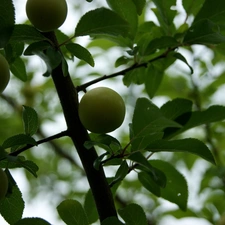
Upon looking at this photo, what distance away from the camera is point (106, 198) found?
88 centimetres

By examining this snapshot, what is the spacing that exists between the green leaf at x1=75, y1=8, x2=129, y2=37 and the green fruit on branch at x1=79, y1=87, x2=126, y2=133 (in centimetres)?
11

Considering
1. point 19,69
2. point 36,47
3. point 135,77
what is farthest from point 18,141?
point 135,77

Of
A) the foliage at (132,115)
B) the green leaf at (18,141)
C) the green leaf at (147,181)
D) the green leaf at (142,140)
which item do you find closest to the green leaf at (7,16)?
the foliage at (132,115)

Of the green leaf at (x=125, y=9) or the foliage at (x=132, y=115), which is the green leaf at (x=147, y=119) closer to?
the foliage at (x=132, y=115)

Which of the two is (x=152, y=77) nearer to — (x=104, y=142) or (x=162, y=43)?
(x=162, y=43)

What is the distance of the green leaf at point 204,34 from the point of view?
→ 37.7 inches

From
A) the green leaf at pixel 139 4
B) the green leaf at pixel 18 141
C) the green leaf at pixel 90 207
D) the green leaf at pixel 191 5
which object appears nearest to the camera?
the green leaf at pixel 18 141

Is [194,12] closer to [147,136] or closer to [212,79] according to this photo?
[147,136]

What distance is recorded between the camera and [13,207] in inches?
36.6

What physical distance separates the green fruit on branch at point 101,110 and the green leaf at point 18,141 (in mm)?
100

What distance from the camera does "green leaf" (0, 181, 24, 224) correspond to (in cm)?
93

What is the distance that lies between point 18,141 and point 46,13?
23 centimetres

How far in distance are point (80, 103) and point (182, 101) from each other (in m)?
0.25

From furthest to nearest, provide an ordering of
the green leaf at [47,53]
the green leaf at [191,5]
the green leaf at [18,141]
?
the green leaf at [191,5] → the green leaf at [18,141] → the green leaf at [47,53]
